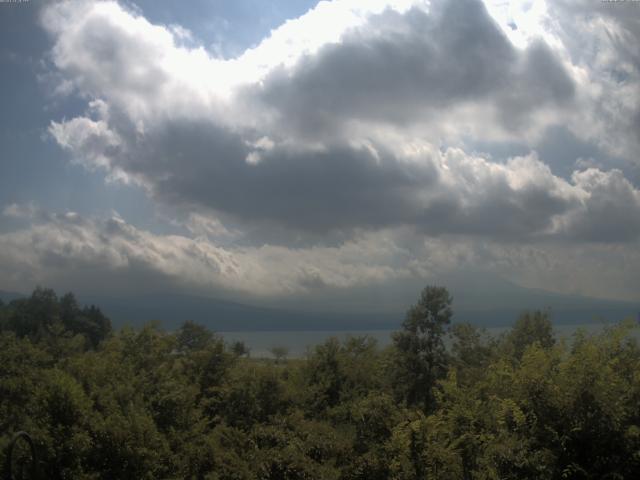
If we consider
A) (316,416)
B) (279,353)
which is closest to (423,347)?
(279,353)

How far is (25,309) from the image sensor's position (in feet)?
323

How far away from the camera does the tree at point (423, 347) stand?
41.7m

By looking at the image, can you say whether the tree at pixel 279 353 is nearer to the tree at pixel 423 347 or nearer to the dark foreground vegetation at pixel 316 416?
the dark foreground vegetation at pixel 316 416

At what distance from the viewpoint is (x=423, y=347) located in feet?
141

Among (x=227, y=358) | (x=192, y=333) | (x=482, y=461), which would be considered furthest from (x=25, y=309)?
(x=482, y=461)

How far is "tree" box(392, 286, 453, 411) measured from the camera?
41719mm

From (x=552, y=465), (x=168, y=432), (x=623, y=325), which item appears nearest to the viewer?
(x=552, y=465)

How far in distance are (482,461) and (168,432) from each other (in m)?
14.7

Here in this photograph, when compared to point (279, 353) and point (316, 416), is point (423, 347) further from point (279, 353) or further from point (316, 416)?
point (316, 416)

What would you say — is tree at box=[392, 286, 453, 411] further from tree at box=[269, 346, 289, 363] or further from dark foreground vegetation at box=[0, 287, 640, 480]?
tree at box=[269, 346, 289, 363]

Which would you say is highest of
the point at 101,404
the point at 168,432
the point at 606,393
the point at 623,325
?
the point at 623,325

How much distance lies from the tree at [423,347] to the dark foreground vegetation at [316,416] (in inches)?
82.8

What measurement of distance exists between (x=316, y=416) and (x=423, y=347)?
14.7m

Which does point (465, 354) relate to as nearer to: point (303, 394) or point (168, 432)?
point (303, 394)
